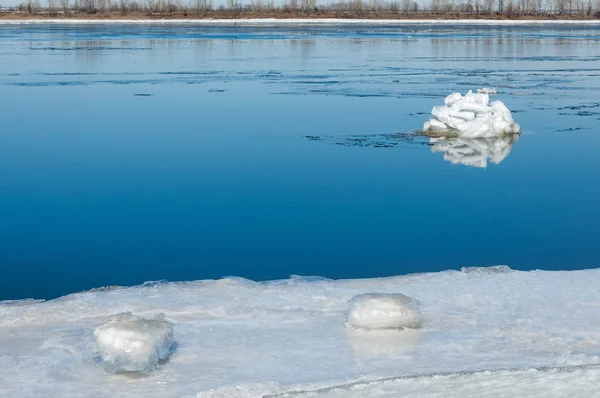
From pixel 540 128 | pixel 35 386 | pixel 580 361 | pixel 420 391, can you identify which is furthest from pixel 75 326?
pixel 540 128

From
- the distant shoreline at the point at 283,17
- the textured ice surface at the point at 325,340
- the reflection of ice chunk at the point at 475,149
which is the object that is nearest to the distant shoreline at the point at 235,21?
the distant shoreline at the point at 283,17

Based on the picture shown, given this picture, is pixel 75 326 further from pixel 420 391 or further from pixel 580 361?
pixel 580 361

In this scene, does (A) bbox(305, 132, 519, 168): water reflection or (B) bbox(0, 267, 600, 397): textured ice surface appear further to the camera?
(A) bbox(305, 132, 519, 168): water reflection

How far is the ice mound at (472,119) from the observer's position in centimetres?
874

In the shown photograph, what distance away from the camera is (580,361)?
3.15 metres

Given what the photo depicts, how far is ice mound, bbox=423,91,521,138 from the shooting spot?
28.7 ft

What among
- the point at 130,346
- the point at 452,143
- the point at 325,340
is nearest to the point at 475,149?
the point at 452,143

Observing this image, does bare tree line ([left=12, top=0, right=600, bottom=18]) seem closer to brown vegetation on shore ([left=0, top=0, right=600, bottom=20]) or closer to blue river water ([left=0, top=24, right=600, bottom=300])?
brown vegetation on shore ([left=0, top=0, right=600, bottom=20])

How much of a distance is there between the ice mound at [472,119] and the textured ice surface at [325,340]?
4.50 m

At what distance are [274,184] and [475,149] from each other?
2.49 meters

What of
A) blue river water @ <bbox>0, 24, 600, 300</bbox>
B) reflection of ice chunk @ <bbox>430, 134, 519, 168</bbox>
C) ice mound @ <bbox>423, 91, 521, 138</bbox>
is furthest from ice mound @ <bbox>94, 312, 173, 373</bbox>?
ice mound @ <bbox>423, 91, 521, 138</bbox>

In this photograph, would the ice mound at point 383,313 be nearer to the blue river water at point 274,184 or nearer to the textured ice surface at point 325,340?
the textured ice surface at point 325,340

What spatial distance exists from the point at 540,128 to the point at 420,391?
7009 mm

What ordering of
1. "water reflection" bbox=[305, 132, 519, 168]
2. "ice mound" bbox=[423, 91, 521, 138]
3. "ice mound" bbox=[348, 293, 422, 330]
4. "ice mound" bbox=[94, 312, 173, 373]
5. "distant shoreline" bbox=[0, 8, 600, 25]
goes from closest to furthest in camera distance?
1. "ice mound" bbox=[94, 312, 173, 373]
2. "ice mound" bbox=[348, 293, 422, 330]
3. "water reflection" bbox=[305, 132, 519, 168]
4. "ice mound" bbox=[423, 91, 521, 138]
5. "distant shoreline" bbox=[0, 8, 600, 25]
